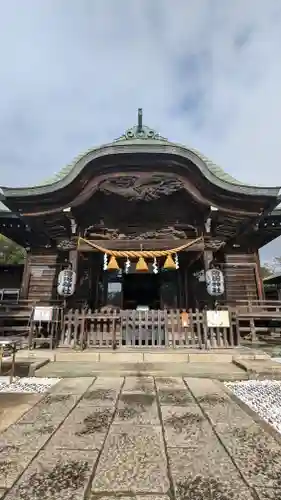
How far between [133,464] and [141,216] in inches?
329

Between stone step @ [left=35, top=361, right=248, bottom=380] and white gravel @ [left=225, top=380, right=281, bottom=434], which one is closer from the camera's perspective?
white gravel @ [left=225, top=380, right=281, bottom=434]

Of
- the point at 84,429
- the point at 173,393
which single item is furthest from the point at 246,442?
the point at 173,393

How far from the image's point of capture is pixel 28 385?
4828 millimetres

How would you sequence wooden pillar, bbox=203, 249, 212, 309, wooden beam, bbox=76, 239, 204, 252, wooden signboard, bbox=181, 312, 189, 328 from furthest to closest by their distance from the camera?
wooden beam, bbox=76, 239, 204, 252, wooden pillar, bbox=203, 249, 212, 309, wooden signboard, bbox=181, 312, 189, 328

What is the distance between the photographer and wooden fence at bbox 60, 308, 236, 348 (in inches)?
288

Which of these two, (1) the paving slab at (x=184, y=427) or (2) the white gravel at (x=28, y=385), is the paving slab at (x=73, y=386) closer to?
(2) the white gravel at (x=28, y=385)

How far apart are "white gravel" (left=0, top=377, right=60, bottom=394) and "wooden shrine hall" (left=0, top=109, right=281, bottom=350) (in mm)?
2977

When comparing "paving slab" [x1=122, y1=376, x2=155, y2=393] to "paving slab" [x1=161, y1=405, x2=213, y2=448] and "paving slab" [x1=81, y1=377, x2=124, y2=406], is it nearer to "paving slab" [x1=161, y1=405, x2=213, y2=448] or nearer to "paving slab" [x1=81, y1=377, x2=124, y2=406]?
"paving slab" [x1=81, y1=377, x2=124, y2=406]

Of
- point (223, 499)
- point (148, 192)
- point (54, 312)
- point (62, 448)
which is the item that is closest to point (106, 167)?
point (148, 192)

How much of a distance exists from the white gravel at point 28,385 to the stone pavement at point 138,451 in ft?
2.60

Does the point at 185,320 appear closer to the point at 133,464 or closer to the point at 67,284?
the point at 67,284

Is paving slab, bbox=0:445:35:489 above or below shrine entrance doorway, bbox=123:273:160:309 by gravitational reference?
below

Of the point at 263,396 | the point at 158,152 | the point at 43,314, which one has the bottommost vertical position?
the point at 263,396

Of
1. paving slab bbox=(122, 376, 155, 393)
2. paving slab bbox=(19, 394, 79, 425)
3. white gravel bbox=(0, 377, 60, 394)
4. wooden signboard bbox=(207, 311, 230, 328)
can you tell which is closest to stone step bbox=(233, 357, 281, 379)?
wooden signboard bbox=(207, 311, 230, 328)
